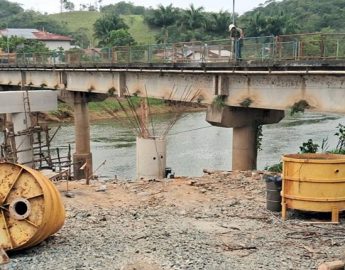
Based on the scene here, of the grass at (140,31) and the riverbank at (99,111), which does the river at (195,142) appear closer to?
the riverbank at (99,111)

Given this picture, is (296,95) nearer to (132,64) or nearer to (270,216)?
(270,216)

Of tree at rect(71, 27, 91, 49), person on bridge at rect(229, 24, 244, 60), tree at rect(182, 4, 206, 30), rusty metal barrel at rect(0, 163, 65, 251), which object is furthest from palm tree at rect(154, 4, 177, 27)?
rusty metal barrel at rect(0, 163, 65, 251)

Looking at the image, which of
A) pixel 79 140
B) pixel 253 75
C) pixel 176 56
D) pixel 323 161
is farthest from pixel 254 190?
pixel 79 140

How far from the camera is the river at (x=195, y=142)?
31531 mm

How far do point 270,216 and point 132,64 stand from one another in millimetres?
15188

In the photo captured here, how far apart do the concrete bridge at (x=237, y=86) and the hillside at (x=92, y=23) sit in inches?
3322

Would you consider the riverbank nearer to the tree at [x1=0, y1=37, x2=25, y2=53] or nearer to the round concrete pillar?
the tree at [x1=0, y1=37, x2=25, y2=53]

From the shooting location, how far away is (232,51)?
2041 centimetres

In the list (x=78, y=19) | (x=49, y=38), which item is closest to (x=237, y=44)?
(x=49, y=38)

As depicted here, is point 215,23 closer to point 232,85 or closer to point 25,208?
point 232,85

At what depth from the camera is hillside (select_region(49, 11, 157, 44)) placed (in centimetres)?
12062

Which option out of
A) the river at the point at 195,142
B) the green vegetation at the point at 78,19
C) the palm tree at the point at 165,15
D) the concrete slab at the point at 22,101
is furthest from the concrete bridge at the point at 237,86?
the green vegetation at the point at 78,19

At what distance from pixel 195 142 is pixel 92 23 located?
12354 cm

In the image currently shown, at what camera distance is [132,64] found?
26.2 m
